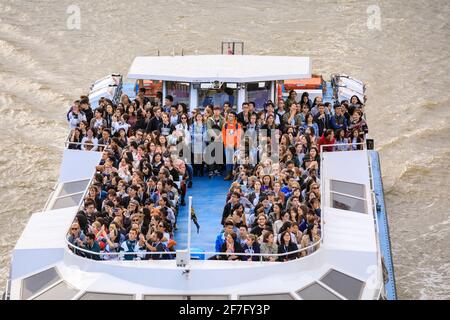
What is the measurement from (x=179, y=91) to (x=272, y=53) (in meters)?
14.8

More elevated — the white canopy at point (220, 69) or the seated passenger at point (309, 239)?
the white canopy at point (220, 69)

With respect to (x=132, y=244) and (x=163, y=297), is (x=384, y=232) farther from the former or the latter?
(x=163, y=297)

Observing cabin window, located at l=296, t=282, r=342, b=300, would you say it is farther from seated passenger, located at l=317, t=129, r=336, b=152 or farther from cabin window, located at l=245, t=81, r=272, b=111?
cabin window, located at l=245, t=81, r=272, b=111

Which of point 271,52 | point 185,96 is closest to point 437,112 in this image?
point 271,52

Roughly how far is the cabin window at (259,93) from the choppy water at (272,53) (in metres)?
5.63

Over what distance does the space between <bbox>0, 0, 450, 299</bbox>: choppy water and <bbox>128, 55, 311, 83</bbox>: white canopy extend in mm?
5858

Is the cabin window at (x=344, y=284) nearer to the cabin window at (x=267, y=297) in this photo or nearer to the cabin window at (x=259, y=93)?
the cabin window at (x=267, y=297)

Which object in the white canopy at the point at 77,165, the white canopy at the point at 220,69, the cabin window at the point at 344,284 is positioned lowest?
the cabin window at the point at 344,284

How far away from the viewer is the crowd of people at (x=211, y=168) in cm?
1830

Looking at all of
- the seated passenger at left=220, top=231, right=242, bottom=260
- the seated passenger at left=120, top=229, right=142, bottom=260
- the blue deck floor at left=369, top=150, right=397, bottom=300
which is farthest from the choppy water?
the seated passenger at left=220, top=231, right=242, bottom=260

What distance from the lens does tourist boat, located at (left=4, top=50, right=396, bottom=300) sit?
56.9ft

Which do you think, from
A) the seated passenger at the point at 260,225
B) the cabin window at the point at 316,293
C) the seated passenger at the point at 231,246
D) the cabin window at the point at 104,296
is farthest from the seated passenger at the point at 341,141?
the cabin window at the point at 104,296

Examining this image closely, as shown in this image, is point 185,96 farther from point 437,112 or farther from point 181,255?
point 437,112

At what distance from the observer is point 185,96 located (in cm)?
2420
